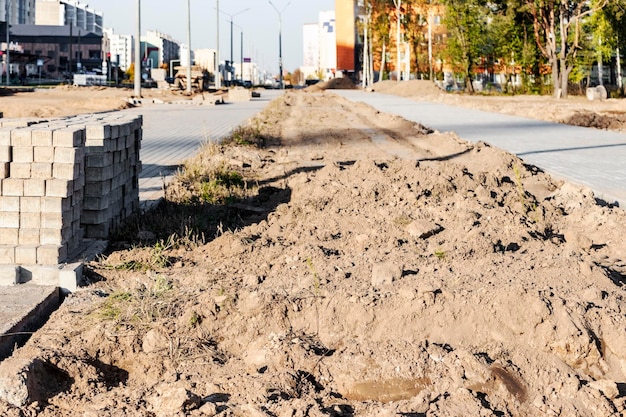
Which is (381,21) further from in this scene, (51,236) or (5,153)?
(51,236)

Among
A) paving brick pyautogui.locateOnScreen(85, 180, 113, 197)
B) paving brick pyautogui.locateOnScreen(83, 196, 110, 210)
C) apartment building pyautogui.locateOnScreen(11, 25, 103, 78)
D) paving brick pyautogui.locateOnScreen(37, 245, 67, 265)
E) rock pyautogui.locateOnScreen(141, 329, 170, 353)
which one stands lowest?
rock pyautogui.locateOnScreen(141, 329, 170, 353)

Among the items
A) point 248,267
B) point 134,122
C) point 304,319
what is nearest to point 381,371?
point 304,319

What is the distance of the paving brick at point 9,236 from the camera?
608cm

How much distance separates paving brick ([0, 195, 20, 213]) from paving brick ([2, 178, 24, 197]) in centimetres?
3

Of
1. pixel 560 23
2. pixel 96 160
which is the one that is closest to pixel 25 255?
pixel 96 160

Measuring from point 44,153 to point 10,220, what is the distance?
0.51m

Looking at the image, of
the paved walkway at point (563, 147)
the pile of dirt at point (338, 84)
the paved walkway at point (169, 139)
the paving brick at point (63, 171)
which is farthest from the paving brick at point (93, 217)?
the pile of dirt at point (338, 84)

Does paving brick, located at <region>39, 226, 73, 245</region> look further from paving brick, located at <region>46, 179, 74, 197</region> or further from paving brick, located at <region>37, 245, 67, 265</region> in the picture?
paving brick, located at <region>46, 179, 74, 197</region>

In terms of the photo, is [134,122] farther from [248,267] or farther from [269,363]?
[269,363]

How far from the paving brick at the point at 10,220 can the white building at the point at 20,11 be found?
144539 mm

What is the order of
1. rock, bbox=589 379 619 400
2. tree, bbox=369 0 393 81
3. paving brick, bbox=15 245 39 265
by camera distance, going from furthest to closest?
1. tree, bbox=369 0 393 81
2. paving brick, bbox=15 245 39 265
3. rock, bbox=589 379 619 400

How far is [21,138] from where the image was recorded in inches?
242

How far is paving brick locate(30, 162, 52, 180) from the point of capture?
609 centimetres

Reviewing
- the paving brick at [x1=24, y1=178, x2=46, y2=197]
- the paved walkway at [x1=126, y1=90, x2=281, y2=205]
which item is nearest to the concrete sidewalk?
the paved walkway at [x1=126, y1=90, x2=281, y2=205]
